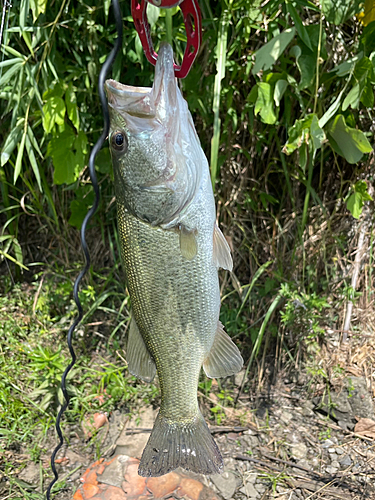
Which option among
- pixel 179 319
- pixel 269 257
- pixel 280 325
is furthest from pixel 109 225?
pixel 179 319

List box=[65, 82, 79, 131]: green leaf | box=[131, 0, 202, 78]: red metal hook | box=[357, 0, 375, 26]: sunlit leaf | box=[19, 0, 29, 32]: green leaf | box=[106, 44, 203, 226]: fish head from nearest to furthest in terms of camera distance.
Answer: box=[131, 0, 202, 78]: red metal hook
box=[106, 44, 203, 226]: fish head
box=[357, 0, 375, 26]: sunlit leaf
box=[19, 0, 29, 32]: green leaf
box=[65, 82, 79, 131]: green leaf

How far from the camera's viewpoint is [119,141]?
106 centimetres

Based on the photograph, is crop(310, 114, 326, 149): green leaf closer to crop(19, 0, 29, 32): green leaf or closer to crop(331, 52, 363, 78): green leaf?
crop(331, 52, 363, 78): green leaf

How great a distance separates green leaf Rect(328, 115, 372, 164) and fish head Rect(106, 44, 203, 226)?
102cm

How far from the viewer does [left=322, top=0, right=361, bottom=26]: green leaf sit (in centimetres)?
177

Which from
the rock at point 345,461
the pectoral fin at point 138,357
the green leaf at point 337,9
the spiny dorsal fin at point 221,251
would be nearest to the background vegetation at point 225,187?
the green leaf at point 337,9

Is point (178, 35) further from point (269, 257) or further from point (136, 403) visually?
point (136, 403)

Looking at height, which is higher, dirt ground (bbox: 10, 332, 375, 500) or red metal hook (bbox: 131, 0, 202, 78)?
red metal hook (bbox: 131, 0, 202, 78)

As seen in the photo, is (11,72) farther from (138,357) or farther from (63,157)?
(138,357)

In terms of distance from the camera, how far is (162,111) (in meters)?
1.00

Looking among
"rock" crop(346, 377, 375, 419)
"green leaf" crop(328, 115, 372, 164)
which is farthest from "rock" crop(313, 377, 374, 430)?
"green leaf" crop(328, 115, 372, 164)

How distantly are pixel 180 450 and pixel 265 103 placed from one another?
1.43m

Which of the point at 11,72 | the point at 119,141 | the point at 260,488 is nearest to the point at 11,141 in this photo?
the point at 11,72

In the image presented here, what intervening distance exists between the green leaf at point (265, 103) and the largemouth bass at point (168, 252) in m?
0.89
